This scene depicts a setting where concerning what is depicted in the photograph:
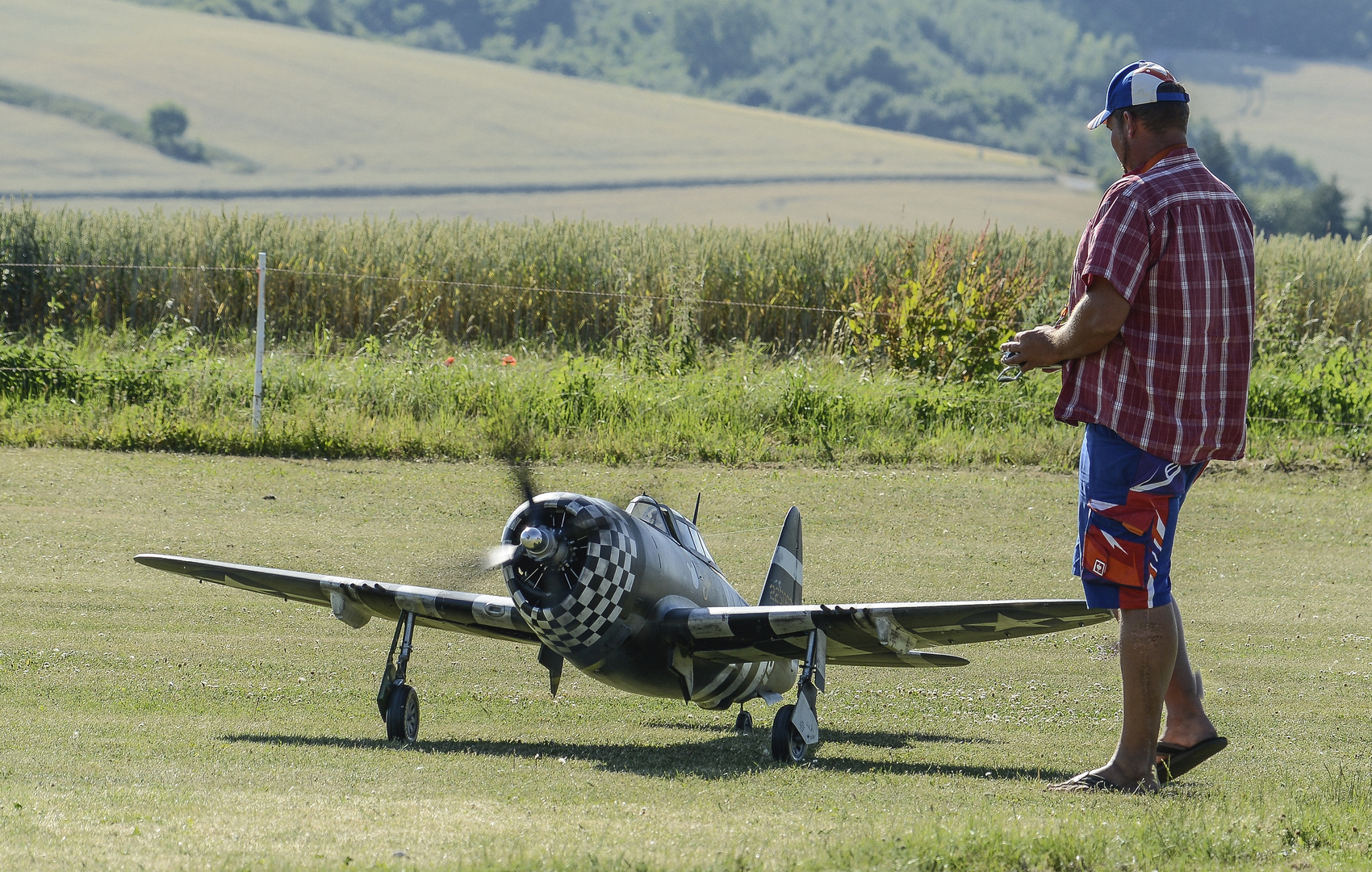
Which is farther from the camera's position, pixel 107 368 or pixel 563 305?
pixel 563 305

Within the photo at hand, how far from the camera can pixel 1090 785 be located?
551cm

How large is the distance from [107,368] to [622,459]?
300 inches

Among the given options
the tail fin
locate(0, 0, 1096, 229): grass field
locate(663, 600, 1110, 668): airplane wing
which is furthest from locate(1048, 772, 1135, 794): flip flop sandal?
locate(0, 0, 1096, 229): grass field

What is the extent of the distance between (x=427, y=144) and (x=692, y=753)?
13729cm

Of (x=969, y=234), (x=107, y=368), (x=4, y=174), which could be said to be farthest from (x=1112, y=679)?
(x=4, y=174)

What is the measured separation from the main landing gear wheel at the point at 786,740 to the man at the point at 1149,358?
6.91ft

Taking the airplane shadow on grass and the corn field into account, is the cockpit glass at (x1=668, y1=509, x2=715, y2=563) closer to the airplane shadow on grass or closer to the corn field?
the airplane shadow on grass

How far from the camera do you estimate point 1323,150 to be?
151 m

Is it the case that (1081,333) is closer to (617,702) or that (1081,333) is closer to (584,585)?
(584,585)

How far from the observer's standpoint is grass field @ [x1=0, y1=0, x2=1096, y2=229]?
114 metres

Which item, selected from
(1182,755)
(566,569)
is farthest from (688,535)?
(1182,755)

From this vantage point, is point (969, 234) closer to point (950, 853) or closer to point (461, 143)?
point (950, 853)

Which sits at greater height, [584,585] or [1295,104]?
[1295,104]

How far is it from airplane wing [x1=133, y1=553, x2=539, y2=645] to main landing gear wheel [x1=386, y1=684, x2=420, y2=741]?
0.57 m
